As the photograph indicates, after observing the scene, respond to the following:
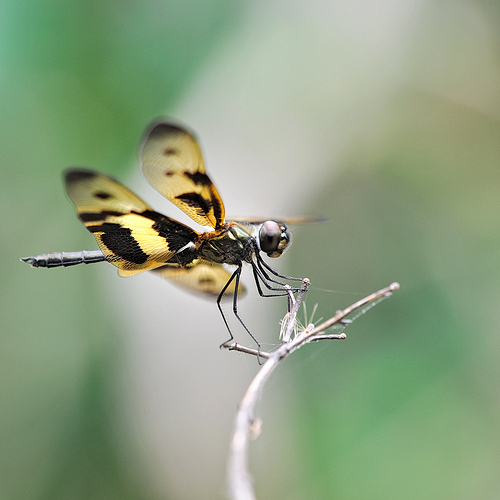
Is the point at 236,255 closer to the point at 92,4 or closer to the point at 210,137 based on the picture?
the point at 210,137

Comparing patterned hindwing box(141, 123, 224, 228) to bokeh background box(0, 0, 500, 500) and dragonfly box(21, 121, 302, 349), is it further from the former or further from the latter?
bokeh background box(0, 0, 500, 500)

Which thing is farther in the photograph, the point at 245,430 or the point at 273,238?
the point at 273,238

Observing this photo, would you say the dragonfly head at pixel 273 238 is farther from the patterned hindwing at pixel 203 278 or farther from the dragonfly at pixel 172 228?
the patterned hindwing at pixel 203 278

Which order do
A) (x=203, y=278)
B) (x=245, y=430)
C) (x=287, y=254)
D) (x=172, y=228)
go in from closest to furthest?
1. (x=245, y=430)
2. (x=172, y=228)
3. (x=203, y=278)
4. (x=287, y=254)

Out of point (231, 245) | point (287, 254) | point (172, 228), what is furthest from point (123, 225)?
point (287, 254)

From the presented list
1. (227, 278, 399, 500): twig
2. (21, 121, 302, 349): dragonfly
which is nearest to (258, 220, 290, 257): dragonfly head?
(21, 121, 302, 349): dragonfly

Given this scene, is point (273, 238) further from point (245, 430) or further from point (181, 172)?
point (245, 430)

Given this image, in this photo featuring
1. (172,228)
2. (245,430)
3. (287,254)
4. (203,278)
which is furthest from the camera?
(287,254)

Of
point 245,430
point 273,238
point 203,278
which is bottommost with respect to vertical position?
point 203,278
